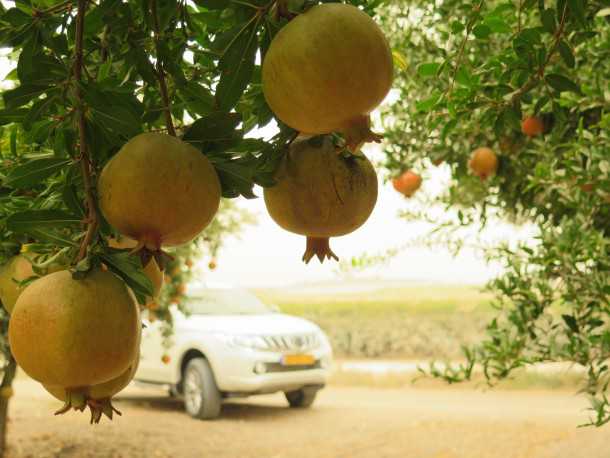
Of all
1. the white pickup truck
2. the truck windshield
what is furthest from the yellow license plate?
the truck windshield

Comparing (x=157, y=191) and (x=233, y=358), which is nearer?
(x=157, y=191)

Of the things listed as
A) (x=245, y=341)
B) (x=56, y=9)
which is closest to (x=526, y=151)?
(x=56, y=9)

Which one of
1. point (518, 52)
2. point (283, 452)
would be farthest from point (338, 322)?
point (518, 52)

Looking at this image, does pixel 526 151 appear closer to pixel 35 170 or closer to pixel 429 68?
pixel 429 68

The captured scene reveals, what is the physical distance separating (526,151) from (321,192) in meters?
3.03

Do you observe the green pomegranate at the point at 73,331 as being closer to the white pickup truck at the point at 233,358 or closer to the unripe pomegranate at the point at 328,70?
the unripe pomegranate at the point at 328,70

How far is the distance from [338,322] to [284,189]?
39.7ft

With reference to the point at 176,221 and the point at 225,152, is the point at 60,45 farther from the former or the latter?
the point at 176,221

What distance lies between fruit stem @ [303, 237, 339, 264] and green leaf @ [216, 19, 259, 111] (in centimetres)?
18

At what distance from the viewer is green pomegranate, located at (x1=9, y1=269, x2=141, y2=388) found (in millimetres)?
607

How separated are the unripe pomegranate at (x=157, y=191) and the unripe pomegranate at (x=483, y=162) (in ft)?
10.4

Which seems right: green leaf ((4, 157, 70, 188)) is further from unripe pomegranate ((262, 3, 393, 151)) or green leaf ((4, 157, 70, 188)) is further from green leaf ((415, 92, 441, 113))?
green leaf ((415, 92, 441, 113))

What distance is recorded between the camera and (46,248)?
92cm

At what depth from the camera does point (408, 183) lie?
406cm
